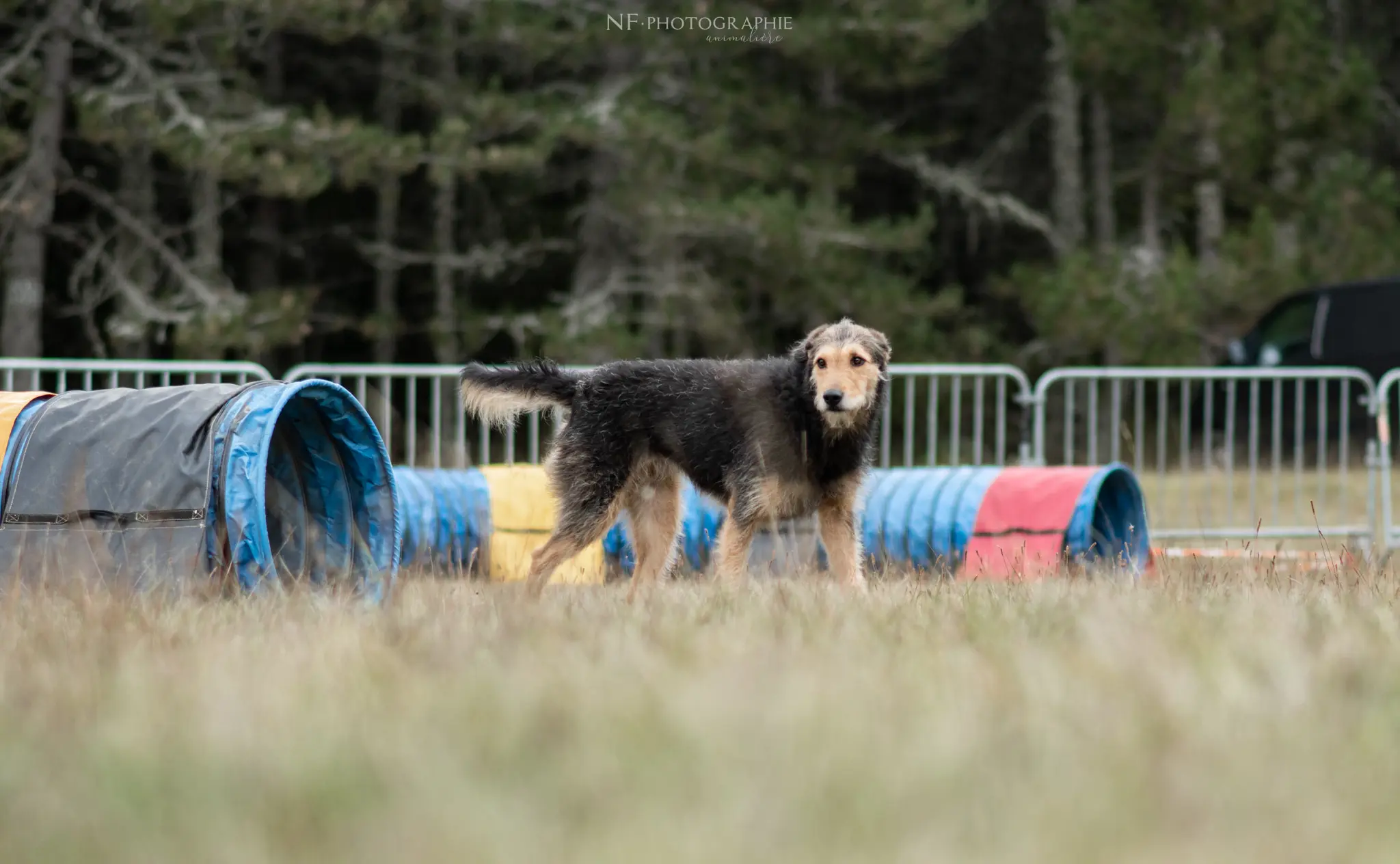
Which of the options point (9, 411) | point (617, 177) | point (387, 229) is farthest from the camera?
point (387, 229)

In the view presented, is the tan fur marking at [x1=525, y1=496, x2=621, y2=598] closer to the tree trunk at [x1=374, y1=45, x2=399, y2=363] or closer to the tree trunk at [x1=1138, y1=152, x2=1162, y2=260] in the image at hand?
the tree trunk at [x1=374, y1=45, x2=399, y2=363]

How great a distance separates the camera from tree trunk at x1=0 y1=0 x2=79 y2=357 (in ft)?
53.8

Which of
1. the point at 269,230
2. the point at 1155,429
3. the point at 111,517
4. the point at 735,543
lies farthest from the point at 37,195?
the point at 1155,429

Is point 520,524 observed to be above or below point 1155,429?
below

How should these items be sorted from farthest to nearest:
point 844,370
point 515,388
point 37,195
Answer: point 37,195 → point 515,388 → point 844,370

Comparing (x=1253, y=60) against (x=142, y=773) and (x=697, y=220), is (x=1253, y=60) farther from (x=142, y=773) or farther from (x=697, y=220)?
(x=142, y=773)

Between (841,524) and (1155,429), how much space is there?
14.1 metres

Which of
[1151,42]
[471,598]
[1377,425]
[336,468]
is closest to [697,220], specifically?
[1151,42]

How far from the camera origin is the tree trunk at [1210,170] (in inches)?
679

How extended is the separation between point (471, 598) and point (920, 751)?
263cm

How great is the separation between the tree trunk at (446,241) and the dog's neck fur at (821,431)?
1242cm

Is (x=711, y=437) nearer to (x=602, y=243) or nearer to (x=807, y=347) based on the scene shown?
(x=807, y=347)

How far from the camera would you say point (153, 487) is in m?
5.41

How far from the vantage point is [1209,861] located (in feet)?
7.04
